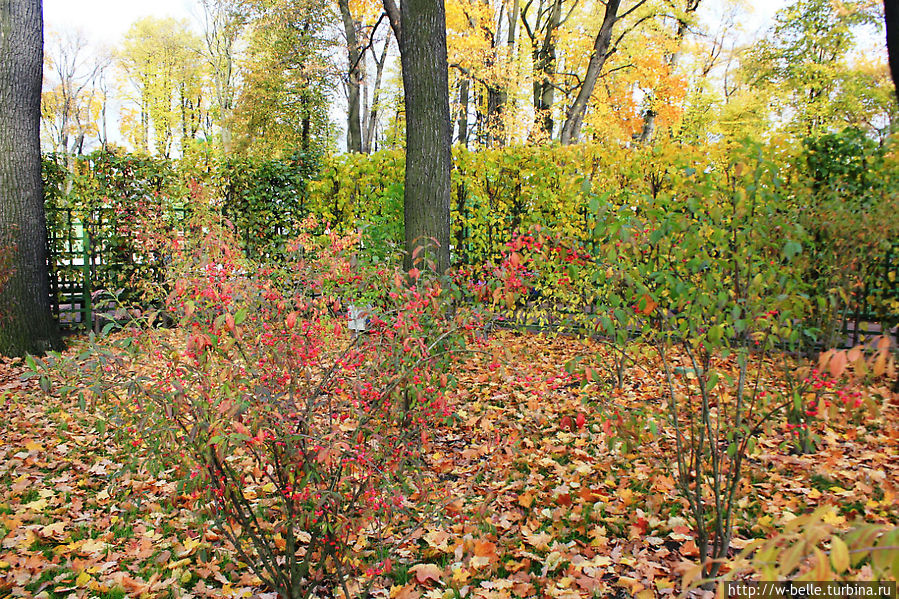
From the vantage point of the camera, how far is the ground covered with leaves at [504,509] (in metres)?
2.62

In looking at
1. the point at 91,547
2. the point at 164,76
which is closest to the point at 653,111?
the point at 91,547

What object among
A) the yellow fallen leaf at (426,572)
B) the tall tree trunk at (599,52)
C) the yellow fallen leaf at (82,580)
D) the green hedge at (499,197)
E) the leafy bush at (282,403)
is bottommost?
the yellow fallen leaf at (82,580)

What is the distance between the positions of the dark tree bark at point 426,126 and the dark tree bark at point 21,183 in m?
4.56

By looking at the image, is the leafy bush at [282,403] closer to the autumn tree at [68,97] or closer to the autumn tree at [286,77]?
the autumn tree at [286,77]

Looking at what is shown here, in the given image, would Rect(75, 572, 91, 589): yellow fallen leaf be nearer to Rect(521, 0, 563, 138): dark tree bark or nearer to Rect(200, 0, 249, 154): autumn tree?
Rect(521, 0, 563, 138): dark tree bark

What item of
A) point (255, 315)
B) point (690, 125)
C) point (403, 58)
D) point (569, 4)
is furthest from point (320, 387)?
point (690, 125)

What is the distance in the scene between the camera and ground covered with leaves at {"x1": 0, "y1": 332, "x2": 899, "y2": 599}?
8.60ft

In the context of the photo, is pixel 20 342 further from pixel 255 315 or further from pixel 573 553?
pixel 573 553

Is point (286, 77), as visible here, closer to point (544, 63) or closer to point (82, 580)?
point (544, 63)

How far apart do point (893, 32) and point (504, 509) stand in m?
3.05

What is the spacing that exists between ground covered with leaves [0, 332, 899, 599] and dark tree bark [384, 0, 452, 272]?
209 cm

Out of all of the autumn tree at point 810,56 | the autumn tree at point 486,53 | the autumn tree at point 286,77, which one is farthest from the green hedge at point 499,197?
the autumn tree at point 810,56

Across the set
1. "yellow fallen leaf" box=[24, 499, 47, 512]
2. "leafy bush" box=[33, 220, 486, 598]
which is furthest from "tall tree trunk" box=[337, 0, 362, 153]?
"leafy bush" box=[33, 220, 486, 598]

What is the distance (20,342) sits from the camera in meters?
6.56
